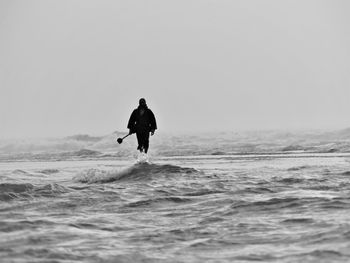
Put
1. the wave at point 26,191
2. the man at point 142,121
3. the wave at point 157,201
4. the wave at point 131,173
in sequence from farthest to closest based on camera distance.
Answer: the man at point 142,121, the wave at point 131,173, the wave at point 26,191, the wave at point 157,201


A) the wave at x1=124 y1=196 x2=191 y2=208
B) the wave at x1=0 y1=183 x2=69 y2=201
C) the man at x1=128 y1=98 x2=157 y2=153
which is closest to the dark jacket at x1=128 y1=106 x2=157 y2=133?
the man at x1=128 y1=98 x2=157 y2=153

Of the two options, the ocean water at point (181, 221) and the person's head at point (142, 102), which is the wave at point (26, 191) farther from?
the person's head at point (142, 102)

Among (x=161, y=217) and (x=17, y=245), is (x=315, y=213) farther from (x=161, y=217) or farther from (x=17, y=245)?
(x=17, y=245)

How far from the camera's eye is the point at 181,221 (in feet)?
24.1

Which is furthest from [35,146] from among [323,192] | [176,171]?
[323,192]

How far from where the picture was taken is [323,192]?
31.0ft

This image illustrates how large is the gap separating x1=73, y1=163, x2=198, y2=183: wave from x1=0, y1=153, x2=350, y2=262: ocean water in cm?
140

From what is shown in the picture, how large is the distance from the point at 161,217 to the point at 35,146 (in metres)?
53.5

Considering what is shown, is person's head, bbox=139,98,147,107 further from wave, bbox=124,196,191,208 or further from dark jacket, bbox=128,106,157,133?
wave, bbox=124,196,191,208

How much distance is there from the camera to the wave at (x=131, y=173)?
1325cm

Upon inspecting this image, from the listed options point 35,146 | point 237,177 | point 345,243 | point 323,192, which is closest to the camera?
point 345,243

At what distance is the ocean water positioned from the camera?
18.1 ft

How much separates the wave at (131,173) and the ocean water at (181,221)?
140 centimetres

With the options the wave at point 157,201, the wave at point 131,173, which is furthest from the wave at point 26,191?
the wave at point 131,173
